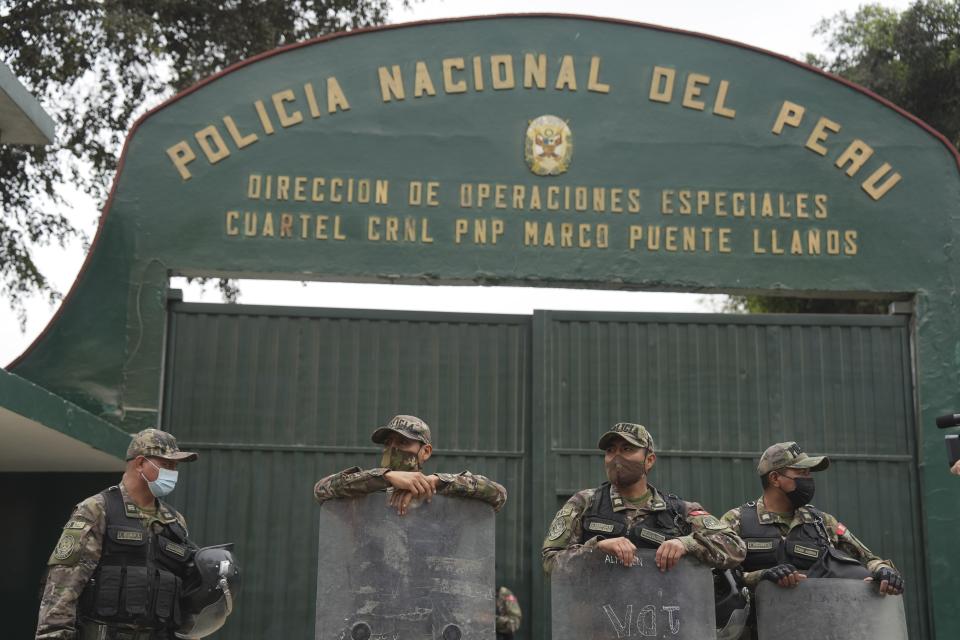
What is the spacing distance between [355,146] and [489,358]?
77.2 inches

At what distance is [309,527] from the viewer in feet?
29.6

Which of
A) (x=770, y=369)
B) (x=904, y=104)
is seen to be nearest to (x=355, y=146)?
(x=770, y=369)

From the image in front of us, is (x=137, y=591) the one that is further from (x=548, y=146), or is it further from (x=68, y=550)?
(x=548, y=146)

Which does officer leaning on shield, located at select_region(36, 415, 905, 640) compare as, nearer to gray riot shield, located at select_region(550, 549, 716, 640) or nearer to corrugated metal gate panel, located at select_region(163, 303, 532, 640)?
gray riot shield, located at select_region(550, 549, 716, 640)

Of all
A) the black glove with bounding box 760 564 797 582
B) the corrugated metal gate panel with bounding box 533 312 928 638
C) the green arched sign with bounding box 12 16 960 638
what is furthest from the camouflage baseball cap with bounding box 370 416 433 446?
the green arched sign with bounding box 12 16 960 638

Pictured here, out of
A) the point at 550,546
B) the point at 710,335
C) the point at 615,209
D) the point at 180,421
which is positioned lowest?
the point at 550,546

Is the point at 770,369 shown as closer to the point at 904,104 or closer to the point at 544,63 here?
the point at 544,63

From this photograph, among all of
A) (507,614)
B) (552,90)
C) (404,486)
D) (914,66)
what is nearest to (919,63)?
(914,66)

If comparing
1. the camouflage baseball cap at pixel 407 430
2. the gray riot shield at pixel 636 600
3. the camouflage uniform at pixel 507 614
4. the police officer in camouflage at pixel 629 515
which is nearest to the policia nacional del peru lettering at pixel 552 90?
the camouflage uniform at pixel 507 614

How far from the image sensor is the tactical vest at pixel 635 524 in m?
5.93

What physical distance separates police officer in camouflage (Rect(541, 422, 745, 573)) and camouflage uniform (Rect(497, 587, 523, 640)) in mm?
2520

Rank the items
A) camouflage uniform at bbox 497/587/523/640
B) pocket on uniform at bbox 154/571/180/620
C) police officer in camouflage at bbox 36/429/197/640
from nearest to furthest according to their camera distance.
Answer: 1. police officer in camouflage at bbox 36/429/197/640
2. pocket on uniform at bbox 154/571/180/620
3. camouflage uniform at bbox 497/587/523/640

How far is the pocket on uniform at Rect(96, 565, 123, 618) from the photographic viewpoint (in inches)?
236

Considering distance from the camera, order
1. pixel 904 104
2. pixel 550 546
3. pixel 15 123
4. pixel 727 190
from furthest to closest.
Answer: pixel 904 104
pixel 727 190
pixel 15 123
pixel 550 546
